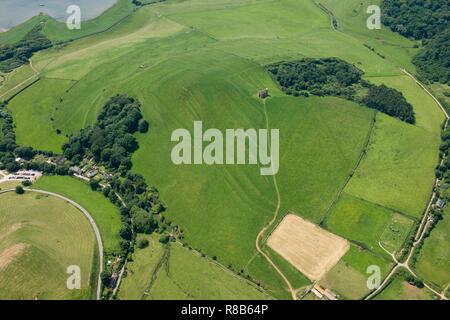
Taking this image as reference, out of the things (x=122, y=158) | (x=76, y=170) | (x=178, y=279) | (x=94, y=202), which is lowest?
(x=178, y=279)

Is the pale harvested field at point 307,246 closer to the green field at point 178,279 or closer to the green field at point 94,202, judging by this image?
the green field at point 178,279

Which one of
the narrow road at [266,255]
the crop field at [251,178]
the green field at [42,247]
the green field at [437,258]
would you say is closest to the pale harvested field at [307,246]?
the crop field at [251,178]

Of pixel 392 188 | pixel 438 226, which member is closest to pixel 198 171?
pixel 392 188

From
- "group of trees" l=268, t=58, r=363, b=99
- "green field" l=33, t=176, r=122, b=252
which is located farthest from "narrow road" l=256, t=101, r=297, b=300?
"group of trees" l=268, t=58, r=363, b=99

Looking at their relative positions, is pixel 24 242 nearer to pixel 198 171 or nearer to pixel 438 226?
pixel 198 171

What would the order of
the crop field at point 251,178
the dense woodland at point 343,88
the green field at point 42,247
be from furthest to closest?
1. the dense woodland at point 343,88
2. the crop field at point 251,178
3. the green field at point 42,247

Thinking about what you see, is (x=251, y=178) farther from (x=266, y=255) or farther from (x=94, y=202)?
(x=94, y=202)

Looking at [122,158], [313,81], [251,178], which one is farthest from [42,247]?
[313,81]
